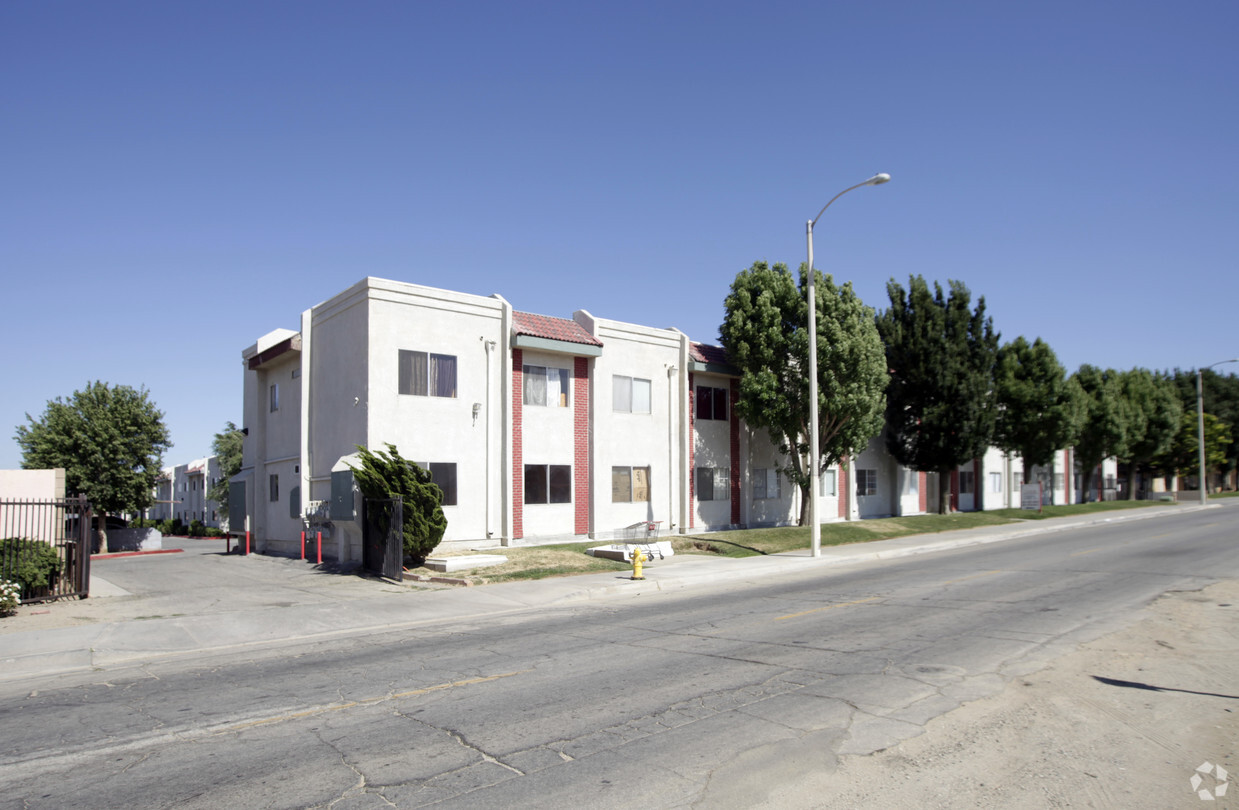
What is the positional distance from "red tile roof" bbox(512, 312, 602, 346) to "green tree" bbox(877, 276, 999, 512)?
1777 centimetres

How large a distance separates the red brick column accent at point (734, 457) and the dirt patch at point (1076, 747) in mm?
22283

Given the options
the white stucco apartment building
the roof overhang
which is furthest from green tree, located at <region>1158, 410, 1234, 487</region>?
the roof overhang

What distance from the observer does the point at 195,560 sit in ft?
90.8

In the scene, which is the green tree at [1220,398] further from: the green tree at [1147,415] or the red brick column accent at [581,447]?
the red brick column accent at [581,447]

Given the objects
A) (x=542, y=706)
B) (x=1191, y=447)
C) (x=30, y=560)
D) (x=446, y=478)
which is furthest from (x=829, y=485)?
(x=1191, y=447)

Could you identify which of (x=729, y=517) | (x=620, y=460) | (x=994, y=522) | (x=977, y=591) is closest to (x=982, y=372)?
(x=994, y=522)

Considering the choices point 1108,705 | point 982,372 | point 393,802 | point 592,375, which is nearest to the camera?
point 393,802

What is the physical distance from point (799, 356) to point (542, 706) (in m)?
22.9

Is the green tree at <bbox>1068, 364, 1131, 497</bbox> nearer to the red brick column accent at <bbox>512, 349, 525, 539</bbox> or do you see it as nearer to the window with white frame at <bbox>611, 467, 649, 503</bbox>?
the window with white frame at <bbox>611, 467, 649, 503</bbox>

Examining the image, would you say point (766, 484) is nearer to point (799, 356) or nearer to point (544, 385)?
point (799, 356)

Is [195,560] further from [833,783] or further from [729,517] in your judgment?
[833,783]

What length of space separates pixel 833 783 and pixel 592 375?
22.3 metres

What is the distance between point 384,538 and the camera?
19812 mm

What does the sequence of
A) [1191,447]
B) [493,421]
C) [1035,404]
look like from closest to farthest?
[493,421] → [1035,404] → [1191,447]
